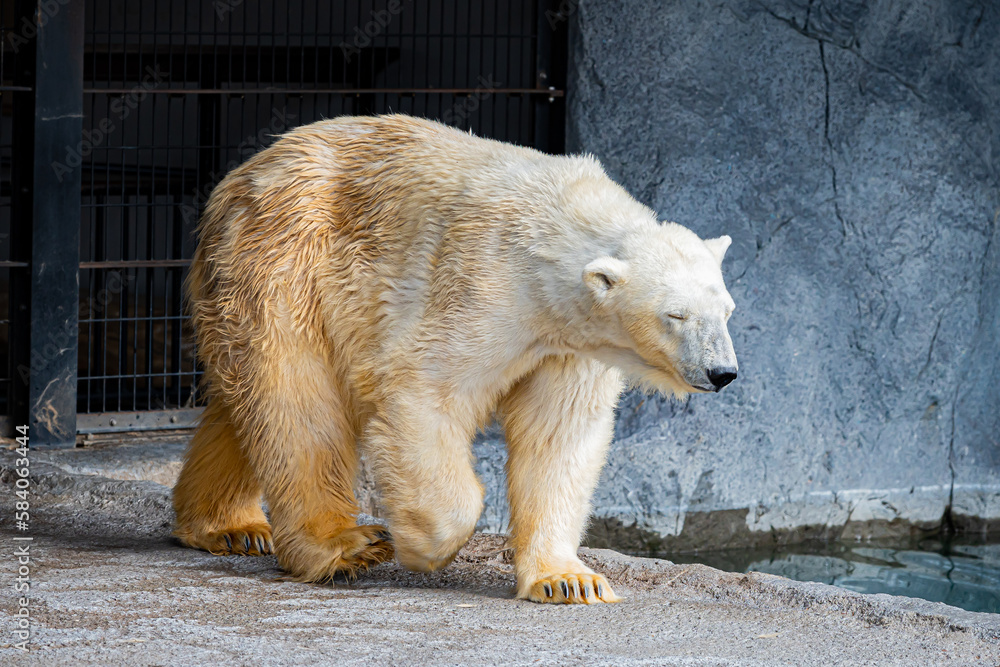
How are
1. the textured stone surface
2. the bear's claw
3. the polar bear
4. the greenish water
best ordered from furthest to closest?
the textured stone surface, the greenish water, the bear's claw, the polar bear

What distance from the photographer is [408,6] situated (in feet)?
23.7

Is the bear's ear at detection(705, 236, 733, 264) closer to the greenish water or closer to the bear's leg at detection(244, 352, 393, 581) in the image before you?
the bear's leg at detection(244, 352, 393, 581)

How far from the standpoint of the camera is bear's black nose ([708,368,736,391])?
9.01 ft

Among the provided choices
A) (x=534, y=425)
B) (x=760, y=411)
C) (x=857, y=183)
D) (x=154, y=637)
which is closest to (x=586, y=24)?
(x=857, y=183)

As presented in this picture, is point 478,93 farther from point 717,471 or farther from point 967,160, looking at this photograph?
point 967,160

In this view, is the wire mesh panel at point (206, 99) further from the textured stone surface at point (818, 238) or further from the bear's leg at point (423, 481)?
the bear's leg at point (423, 481)

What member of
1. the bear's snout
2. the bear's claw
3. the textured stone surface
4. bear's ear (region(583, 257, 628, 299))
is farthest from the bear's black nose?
the textured stone surface

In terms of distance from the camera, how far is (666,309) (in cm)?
283

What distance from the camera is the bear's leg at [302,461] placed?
10.9 ft

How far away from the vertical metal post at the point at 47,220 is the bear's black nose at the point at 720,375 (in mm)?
3260

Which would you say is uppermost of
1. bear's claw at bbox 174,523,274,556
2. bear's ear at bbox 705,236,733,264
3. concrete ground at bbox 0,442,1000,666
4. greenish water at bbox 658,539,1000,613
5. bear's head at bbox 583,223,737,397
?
bear's ear at bbox 705,236,733,264

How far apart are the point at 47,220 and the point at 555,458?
2.89 m

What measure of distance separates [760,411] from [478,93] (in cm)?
208

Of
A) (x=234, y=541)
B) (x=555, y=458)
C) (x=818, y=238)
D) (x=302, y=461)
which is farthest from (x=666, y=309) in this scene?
(x=818, y=238)
